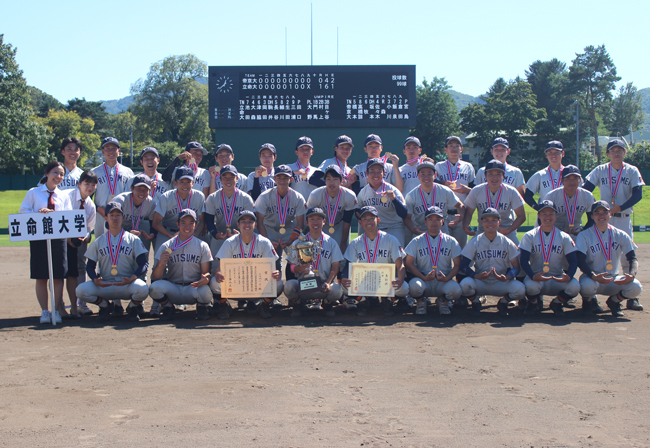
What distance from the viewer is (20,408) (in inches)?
151

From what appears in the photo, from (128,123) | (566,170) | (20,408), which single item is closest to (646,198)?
(566,170)

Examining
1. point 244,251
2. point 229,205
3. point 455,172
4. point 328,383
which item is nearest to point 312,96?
point 455,172

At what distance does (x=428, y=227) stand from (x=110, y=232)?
402cm

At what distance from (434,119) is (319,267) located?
5689 cm

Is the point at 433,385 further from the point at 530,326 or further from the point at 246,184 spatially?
the point at 246,184

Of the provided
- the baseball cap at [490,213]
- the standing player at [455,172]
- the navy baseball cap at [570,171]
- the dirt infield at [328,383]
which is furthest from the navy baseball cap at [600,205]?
the standing player at [455,172]

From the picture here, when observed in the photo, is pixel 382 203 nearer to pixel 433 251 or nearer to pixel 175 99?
pixel 433 251

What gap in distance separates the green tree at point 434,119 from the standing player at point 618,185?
2005 inches

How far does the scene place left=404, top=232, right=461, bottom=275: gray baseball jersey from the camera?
22.9ft

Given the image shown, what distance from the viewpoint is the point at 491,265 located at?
275 inches

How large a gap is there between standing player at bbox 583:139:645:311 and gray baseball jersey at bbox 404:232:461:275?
2.41 m

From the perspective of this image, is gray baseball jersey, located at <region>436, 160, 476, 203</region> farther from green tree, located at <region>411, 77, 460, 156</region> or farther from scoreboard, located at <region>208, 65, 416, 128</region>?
green tree, located at <region>411, 77, 460, 156</region>

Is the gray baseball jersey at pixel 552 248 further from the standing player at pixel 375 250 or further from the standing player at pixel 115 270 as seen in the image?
the standing player at pixel 115 270

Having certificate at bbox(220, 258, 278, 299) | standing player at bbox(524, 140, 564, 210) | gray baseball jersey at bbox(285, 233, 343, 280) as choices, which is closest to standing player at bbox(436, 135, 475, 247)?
standing player at bbox(524, 140, 564, 210)
